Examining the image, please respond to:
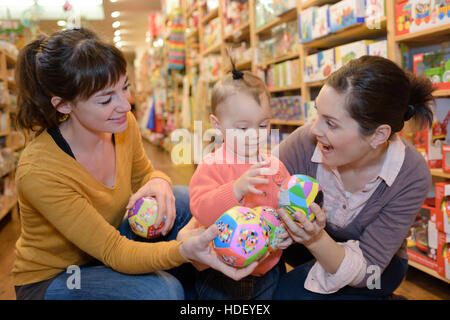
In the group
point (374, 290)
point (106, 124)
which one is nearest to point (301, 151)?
point (374, 290)

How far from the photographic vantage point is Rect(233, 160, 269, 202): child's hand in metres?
1.12

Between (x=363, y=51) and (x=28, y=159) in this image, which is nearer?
(x=28, y=159)

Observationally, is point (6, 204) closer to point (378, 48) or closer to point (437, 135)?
point (378, 48)

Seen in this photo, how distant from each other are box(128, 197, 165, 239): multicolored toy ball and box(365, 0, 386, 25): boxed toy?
166 cm

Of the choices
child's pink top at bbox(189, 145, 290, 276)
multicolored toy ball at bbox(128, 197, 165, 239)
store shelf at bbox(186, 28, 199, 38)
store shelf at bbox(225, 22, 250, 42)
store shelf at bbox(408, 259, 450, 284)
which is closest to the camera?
child's pink top at bbox(189, 145, 290, 276)

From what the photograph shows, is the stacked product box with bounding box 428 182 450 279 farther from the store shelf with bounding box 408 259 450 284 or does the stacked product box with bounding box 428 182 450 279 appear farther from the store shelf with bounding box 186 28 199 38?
the store shelf with bounding box 186 28 199 38

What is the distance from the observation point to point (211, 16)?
527 centimetres

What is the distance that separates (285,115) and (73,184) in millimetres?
2382

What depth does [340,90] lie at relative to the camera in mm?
1234

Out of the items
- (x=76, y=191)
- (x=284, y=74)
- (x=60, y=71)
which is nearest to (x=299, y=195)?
(x=76, y=191)

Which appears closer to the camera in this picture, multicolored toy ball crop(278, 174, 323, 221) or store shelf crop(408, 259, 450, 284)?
multicolored toy ball crop(278, 174, 323, 221)

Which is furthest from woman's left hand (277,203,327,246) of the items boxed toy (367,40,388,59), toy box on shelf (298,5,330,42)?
toy box on shelf (298,5,330,42)

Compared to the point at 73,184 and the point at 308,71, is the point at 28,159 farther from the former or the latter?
the point at 308,71

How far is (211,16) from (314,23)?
2.90m
